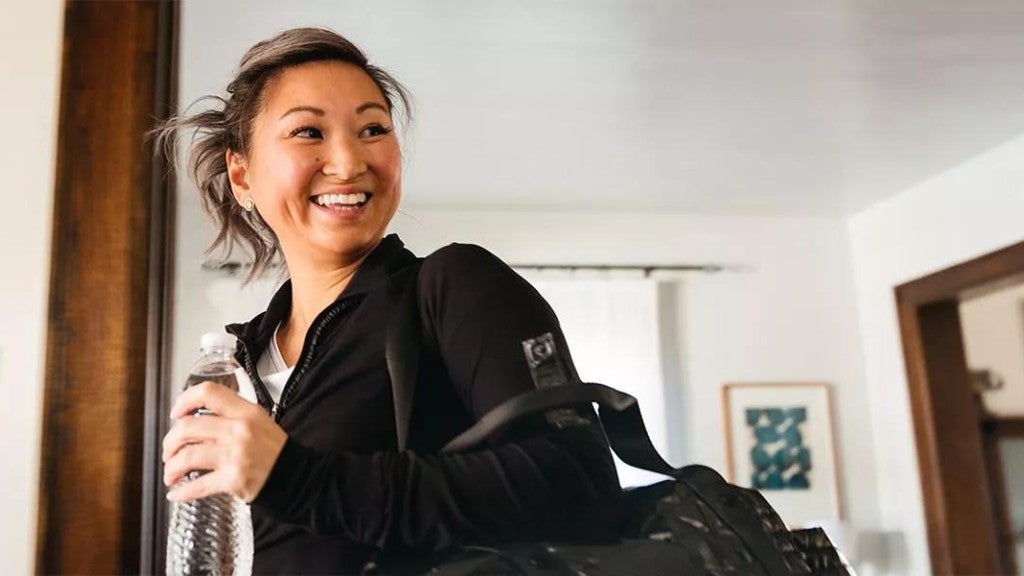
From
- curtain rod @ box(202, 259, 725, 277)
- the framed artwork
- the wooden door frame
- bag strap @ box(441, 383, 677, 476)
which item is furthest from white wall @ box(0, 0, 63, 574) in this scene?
the wooden door frame

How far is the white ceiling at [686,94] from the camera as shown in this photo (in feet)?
2.42

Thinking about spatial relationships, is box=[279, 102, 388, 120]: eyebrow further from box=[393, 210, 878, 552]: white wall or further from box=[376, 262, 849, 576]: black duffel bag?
box=[393, 210, 878, 552]: white wall

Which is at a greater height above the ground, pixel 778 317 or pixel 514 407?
pixel 778 317

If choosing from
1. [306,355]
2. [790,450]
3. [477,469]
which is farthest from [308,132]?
[790,450]

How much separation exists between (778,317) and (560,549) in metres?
0.63

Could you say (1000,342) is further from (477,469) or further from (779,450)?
(477,469)

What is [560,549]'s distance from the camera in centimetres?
41

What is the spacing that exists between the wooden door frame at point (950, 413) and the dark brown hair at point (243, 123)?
76cm

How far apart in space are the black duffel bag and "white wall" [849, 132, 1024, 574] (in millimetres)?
552

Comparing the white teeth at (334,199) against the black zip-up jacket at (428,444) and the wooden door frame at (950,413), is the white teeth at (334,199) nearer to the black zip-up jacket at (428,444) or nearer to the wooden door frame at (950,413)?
the black zip-up jacket at (428,444)

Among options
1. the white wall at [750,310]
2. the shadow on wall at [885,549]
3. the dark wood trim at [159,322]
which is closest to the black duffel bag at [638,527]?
the dark wood trim at [159,322]

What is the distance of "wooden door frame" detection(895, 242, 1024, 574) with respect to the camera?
1.12 metres

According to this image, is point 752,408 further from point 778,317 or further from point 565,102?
point 565,102

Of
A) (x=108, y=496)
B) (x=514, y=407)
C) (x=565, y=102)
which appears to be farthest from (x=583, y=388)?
(x=565, y=102)
